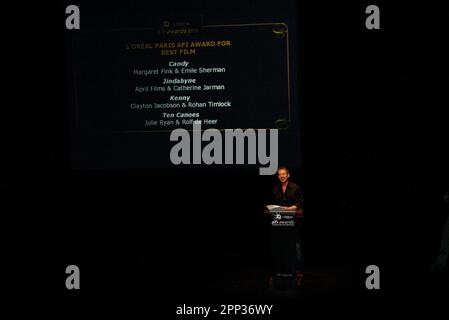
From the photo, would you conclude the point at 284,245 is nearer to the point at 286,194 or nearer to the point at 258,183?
the point at 286,194

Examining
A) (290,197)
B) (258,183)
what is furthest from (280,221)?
(258,183)

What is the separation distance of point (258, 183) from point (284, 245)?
177 centimetres

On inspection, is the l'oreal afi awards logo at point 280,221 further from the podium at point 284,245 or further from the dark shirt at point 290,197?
the dark shirt at point 290,197

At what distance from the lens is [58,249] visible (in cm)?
885

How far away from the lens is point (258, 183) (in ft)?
27.7

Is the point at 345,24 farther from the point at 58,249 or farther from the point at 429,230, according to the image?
the point at 58,249

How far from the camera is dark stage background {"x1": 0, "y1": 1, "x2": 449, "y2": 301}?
8000mm

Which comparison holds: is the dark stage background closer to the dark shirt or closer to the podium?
the podium

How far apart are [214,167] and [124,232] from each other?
63.7 inches

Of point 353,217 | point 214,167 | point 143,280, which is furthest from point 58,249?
point 353,217

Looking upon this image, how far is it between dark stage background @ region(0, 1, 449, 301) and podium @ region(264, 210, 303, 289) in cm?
49

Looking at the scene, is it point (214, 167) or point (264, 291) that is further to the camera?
point (214, 167)

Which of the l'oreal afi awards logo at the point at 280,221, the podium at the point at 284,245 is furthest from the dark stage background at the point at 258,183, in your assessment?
the l'oreal afi awards logo at the point at 280,221

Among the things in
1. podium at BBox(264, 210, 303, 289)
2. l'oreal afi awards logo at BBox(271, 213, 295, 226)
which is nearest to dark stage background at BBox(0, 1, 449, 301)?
podium at BBox(264, 210, 303, 289)
